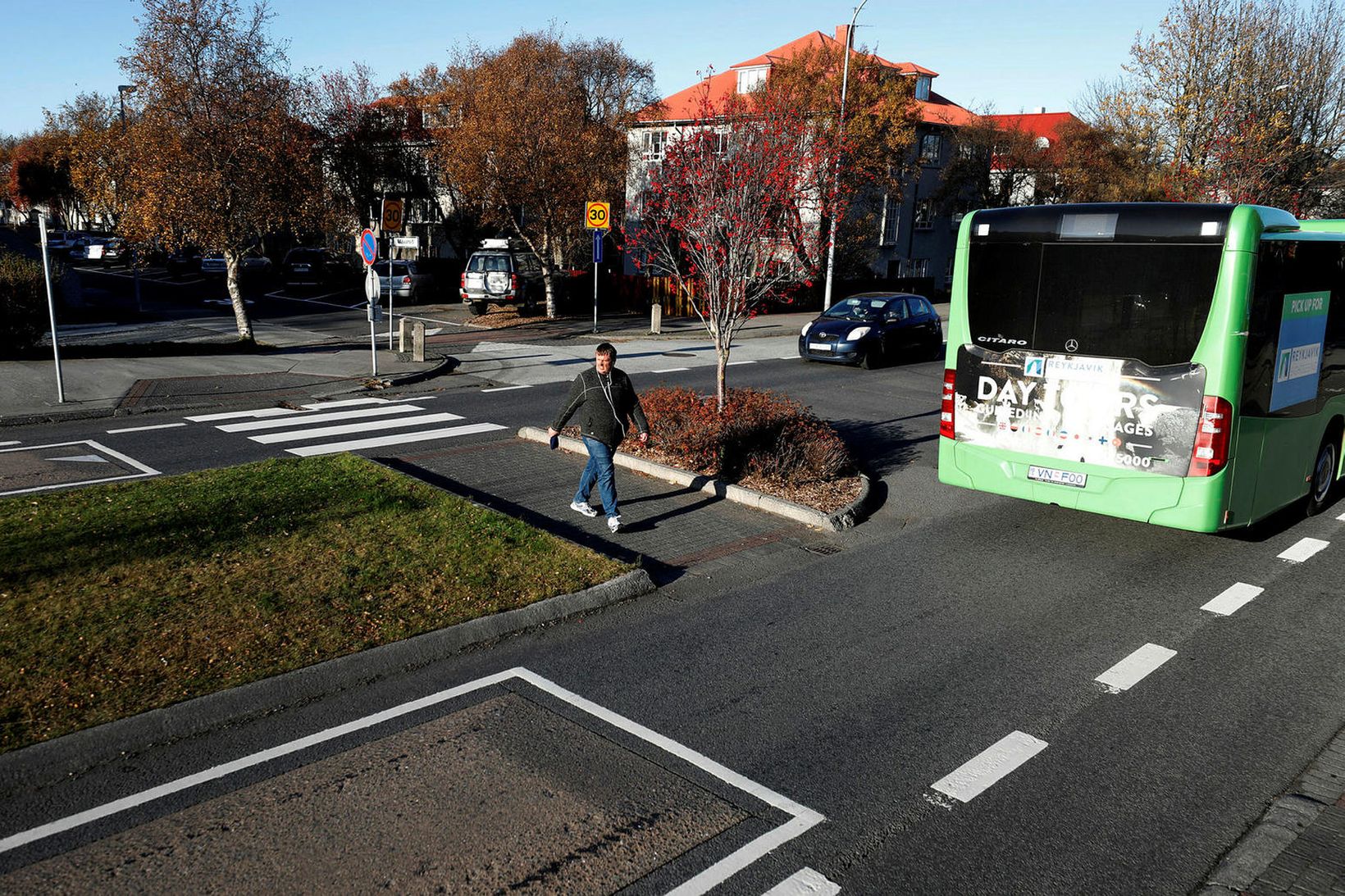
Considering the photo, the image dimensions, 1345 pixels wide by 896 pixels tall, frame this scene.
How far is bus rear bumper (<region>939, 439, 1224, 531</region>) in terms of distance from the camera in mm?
8234

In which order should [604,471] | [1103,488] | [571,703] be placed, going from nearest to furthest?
1. [571,703]
2. [1103,488]
3. [604,471]

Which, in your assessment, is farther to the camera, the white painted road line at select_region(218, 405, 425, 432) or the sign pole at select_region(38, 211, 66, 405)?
the white painted road line at select_region(218, 405, 425, 432)

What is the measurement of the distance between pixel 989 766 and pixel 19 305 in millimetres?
20354

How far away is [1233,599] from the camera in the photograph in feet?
27.2

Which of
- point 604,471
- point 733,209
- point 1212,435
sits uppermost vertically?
point 733,209

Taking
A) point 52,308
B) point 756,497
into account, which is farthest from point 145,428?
point 756,497

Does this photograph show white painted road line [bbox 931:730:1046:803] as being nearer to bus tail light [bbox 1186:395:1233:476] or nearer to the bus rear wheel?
bus tail light [bbox 1186:395:1233:476]

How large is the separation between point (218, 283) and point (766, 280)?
121 ft

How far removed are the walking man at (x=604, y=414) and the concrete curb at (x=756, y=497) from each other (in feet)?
1.82

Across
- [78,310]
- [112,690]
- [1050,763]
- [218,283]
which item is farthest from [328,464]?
[218,283]

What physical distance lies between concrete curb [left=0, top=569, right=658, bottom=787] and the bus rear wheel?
7.88 m

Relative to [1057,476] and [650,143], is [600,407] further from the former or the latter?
[650,143]

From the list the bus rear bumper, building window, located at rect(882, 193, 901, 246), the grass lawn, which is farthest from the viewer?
building window, located at rect(882, 193, 901, 246)

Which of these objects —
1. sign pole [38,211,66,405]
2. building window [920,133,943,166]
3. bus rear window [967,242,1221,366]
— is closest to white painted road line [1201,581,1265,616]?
bus rear window [967,242,1221,366]
